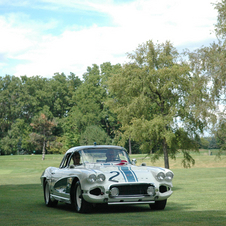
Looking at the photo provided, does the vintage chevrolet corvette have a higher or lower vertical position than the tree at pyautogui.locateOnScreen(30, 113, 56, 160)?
lower

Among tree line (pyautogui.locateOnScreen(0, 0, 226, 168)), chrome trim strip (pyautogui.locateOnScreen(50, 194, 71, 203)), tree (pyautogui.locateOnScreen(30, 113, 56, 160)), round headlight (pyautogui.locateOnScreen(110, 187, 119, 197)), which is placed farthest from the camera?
tree (pyautogui.locateOnScreen(30, 113, 56, 160))

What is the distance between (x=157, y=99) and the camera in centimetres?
4512

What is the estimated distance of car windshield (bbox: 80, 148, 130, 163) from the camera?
1181 cm

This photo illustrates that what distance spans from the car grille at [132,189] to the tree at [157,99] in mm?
31347

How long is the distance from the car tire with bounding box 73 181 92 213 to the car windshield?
1.30m

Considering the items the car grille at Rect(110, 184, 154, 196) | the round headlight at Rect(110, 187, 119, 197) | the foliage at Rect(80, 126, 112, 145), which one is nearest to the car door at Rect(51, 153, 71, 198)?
the round headlight at Rect(110, 187, 119, 197)

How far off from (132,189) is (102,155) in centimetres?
199

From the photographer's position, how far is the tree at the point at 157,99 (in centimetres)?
4256

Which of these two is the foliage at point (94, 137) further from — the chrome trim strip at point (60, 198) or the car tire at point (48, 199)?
the chrome trim strip at point (60, 198)

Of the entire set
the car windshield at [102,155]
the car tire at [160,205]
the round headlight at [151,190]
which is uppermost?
the car windshield at [102,155]

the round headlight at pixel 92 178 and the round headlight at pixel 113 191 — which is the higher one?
the round headlight at pixel 92 178

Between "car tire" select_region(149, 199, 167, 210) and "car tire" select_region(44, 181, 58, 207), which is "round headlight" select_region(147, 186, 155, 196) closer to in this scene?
"car tire" select_region(149, 199, 167, 210)

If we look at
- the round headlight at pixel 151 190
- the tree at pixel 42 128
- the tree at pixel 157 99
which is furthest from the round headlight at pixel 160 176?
the tree at pixel 42 128

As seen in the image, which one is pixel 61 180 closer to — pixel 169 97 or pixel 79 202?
pixel 79 202
